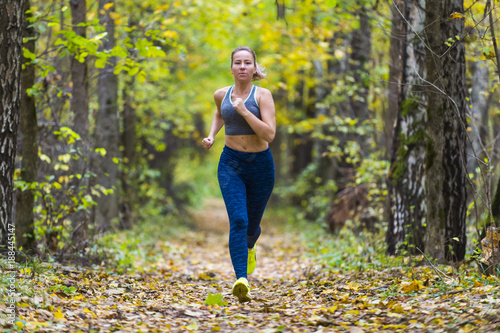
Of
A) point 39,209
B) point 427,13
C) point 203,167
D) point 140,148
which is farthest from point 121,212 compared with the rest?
point 203,167

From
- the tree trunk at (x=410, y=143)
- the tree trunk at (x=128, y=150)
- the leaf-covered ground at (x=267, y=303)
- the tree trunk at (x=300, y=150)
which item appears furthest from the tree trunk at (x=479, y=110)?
the tree trunk at (x=300, y=150)

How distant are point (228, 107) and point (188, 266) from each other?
399 cm

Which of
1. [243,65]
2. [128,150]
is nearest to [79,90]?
[243,65]

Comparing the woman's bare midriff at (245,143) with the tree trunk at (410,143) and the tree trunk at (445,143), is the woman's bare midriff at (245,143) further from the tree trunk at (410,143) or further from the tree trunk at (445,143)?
the tree trunk at (410,143)

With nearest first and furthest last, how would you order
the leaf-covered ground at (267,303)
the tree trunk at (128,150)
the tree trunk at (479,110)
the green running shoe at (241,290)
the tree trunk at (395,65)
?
the leaf-covered ground at (267,303)
the green running shoe at (241,290)
the tree trunk at (395,65)
the tree trunk at (479,110)
the tree trunk at (128,150)

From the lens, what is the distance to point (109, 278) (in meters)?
5.75

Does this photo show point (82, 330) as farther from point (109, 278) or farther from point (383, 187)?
point (383, 187)

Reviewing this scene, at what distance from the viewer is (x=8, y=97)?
479 cm

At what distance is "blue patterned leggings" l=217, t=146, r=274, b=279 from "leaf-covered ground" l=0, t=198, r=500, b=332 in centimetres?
46

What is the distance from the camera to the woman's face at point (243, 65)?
4902mm

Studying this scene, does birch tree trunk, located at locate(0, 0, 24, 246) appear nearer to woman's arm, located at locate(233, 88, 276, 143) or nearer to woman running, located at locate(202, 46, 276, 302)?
woman running, located at locate(202, 46, 276, 302)

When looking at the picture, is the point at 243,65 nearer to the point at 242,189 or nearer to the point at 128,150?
the point at 242,189

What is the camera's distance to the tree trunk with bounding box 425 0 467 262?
5.18 m

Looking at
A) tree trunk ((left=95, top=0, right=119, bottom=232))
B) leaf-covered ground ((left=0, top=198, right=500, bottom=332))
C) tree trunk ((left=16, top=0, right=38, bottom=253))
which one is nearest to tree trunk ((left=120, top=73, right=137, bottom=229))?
tree trunk ((left=95, top=0, right=119, bottom=232))
